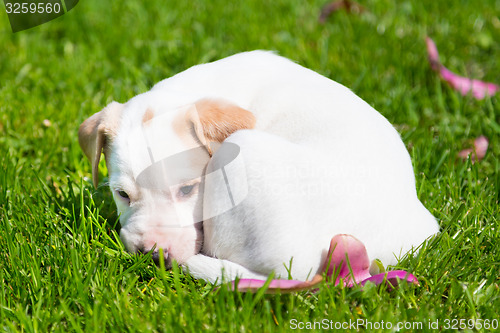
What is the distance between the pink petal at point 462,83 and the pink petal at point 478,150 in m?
0.60

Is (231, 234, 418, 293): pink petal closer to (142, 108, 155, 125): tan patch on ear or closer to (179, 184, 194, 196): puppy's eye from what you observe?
(179, 184, 194, 196): puppy's eye

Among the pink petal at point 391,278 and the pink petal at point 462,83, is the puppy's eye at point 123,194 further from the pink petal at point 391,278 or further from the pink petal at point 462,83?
the pink petal at point 462,83

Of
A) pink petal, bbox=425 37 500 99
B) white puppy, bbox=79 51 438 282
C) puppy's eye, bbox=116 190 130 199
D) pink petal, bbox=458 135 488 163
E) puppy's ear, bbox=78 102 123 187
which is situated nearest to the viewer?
white puppy, bbox=79 51 438 282

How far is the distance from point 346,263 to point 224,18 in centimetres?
383

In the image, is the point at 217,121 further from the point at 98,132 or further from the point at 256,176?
the point at 98,132

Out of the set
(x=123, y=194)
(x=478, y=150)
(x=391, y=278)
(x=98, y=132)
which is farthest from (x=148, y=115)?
(x=478, y=150)

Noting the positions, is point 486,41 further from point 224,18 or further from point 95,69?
point 95,69

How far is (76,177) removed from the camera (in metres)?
3.72

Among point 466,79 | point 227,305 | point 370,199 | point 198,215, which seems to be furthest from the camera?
point 466,79

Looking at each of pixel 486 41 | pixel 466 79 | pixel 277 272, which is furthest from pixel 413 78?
pixel 277 272

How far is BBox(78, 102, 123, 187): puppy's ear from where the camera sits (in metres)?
3.12

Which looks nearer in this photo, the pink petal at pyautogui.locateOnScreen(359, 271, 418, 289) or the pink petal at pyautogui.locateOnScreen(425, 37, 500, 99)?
the pink petal at pyautogui.locateOnScreen(359, 271, 418, 289)

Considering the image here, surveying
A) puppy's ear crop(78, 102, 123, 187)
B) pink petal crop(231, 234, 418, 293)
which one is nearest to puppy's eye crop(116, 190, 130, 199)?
puppy's ear crop(78, 102, 123, 187)

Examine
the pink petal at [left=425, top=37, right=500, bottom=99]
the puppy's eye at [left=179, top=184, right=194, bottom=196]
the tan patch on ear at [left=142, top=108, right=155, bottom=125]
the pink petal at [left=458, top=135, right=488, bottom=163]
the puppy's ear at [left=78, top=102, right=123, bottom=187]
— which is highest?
the tan patch on ear at [left=142, top=108, right=155, bottom=125]
